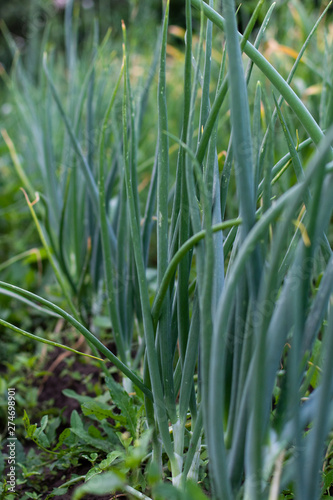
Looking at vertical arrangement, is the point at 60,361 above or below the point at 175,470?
below

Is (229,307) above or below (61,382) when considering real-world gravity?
above

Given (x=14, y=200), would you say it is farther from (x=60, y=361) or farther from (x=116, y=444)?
(x=116, y=444)

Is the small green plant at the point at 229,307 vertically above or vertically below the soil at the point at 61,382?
above

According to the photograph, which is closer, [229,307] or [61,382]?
[229,307]

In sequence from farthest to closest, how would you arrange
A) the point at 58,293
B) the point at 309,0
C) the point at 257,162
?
the point at 309,0
the point at 58,293
the point at 257,162

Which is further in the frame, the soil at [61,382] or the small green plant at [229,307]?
the soil at [61,382]

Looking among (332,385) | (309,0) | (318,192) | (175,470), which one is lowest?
(175,470)

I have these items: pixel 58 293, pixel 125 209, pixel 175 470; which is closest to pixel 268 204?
pixel 175 470

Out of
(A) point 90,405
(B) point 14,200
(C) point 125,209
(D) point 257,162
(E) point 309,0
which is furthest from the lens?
(E) point 309,0

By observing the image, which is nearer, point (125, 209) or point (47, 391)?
point (125, 209)

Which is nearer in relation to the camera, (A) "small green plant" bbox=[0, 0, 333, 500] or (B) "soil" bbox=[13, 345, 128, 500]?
(A) "small green plant" bbox=[0, 0, 333, 500]

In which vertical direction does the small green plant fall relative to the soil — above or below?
above
